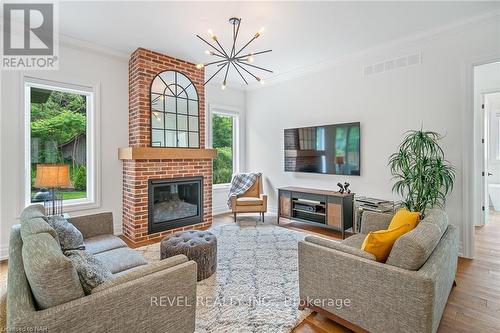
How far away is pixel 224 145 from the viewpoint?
6039 millimetres

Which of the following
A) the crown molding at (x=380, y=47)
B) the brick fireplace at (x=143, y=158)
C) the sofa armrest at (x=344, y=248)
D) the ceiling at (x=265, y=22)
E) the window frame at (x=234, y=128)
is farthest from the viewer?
the window frame at (x=234, y=128)

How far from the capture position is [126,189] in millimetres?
4176

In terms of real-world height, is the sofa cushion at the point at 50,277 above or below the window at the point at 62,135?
below

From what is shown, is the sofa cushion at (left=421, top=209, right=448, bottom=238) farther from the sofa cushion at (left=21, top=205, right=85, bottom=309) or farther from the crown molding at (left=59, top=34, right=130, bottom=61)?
the crown molding at (left=59, top=34, right=130, bottom=61)

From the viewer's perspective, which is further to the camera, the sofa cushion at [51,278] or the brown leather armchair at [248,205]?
the brown leather armchair at [248,205]

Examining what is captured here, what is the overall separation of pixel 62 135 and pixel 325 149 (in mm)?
4269

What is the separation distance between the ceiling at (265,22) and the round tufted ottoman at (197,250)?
262cm

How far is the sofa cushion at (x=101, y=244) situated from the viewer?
2.41 metres

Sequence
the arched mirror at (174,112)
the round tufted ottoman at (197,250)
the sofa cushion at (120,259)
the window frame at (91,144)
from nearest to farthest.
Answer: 1. the sofa cushion at (120,259)
2. the round tufted ottoman at (197,250)
3. the window frame at (91,144)
4. the arched mirror at (174,112)

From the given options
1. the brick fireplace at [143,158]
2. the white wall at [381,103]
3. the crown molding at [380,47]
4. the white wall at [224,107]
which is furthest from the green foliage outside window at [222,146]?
the brick fireplace at [143,158]

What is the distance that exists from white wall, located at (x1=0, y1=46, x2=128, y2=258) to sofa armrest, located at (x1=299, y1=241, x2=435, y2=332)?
346cm

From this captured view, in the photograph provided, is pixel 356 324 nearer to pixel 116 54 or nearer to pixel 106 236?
pixel 106 236

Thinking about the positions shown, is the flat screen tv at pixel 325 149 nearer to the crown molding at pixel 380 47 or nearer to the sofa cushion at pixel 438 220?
the crown molding at pixel 380 47

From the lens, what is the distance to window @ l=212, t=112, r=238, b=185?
5.87 m
